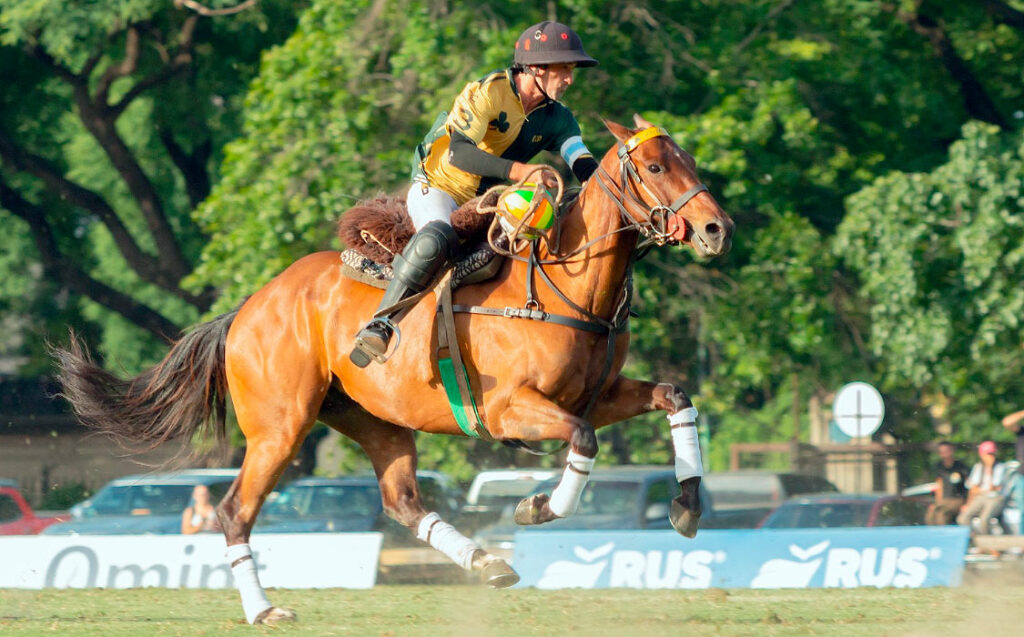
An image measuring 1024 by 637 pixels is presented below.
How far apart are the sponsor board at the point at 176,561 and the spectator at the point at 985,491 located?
6531 millimetres

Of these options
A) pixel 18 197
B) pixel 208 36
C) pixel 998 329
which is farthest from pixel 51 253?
pixel 998 329

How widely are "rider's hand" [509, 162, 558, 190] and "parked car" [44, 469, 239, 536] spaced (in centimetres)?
876

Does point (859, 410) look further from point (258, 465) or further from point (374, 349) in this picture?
point (374, 349)

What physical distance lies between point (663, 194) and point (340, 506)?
9255 mm

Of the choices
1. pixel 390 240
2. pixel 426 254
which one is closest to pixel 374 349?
pixel 426 254

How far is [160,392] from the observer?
341 inches

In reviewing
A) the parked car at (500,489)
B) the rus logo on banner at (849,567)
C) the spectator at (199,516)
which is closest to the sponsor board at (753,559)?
the rus logo on banner at (849,567)

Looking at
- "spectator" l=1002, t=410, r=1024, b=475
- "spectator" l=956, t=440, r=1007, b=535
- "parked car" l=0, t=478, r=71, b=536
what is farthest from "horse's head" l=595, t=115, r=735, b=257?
"parked car" l=0, t=478, r=71, b=536

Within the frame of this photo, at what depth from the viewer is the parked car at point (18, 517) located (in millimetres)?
15406

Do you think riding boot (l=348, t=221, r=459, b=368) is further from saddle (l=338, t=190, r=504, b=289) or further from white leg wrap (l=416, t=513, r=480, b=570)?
white leg wrap (l=416, t=513, r=480, b=570)

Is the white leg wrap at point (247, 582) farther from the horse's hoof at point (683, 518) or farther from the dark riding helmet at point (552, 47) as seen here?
the dark riding helmet at point (552, 47)

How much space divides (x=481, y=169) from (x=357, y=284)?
131cm

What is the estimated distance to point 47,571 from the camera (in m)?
12.4

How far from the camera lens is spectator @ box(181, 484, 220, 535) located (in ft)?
46.4
